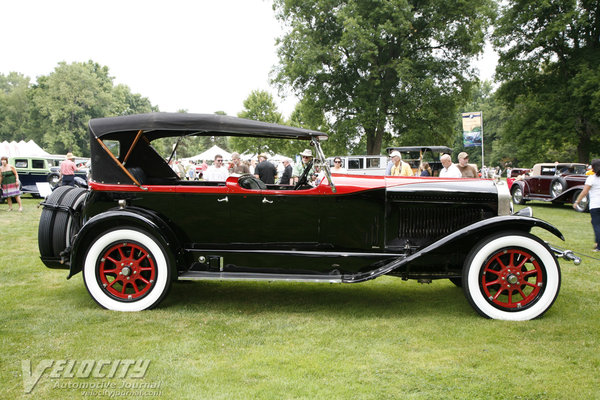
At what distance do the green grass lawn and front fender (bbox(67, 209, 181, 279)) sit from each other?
59cm

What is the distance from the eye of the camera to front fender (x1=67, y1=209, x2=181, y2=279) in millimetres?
4238

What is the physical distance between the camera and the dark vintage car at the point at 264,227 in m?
4.29

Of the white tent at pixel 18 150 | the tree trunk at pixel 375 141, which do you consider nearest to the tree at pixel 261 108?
the tree trunk at pixel 375 141

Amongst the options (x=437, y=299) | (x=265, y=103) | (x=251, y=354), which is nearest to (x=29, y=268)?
(x=251, y=354)

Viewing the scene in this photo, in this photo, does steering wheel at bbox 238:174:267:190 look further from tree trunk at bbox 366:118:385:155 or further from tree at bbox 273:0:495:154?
tree trunk at bbox 366:118:385:155

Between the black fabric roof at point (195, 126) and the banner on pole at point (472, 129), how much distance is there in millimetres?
14803

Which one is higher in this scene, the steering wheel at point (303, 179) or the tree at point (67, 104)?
A: the tree at point (67, 104)

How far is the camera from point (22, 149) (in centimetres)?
2425

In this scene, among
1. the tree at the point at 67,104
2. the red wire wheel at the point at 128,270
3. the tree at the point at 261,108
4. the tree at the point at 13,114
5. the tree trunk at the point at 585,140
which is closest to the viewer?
the red wire wheel at the point at 128,270

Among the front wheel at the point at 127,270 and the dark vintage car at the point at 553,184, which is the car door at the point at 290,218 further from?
the dark vintage car at the point at 553,184

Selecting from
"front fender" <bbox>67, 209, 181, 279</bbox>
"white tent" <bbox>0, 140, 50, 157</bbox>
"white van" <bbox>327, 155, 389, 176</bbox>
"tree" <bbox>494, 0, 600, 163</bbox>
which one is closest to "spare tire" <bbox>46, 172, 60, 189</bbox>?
"white tent" <bbox>0, 140, 50, 157</bbox>

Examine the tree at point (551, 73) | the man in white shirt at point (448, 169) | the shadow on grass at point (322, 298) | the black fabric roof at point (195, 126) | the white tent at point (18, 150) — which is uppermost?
the tree at point (551, 73)

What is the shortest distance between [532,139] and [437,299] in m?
22.9

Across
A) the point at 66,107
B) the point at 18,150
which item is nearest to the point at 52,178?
the point at 18,150
